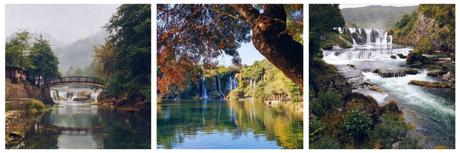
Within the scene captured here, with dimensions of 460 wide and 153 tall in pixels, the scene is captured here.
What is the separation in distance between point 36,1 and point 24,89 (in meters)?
1.21

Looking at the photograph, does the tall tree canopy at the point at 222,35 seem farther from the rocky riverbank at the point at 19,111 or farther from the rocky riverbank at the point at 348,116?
the rocky riverbank at the point at 19,111

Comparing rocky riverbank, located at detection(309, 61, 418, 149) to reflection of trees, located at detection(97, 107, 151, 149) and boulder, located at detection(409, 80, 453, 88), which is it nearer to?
boulder, located at detection(409, 80, 453, 88)

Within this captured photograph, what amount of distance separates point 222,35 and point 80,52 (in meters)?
1.94

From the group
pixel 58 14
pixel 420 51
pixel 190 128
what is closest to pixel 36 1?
pixel 58 14

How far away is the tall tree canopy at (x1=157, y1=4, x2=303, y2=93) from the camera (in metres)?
8.16

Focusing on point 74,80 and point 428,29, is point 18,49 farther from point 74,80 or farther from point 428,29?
point 428,29

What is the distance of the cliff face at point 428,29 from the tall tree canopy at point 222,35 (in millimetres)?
1406

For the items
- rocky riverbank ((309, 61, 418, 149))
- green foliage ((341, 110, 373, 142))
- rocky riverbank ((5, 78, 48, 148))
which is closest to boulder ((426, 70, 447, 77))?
rocky riverbank ((309, 61, 418, 149))

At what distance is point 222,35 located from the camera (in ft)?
27.3

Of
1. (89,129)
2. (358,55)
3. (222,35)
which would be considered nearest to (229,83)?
(222,35)

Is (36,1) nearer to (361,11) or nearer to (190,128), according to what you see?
(190,128)

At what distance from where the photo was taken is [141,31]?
830 centimetres

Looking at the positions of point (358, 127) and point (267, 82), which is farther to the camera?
point (267, 82)

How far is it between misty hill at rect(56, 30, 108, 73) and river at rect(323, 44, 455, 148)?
122 inches
